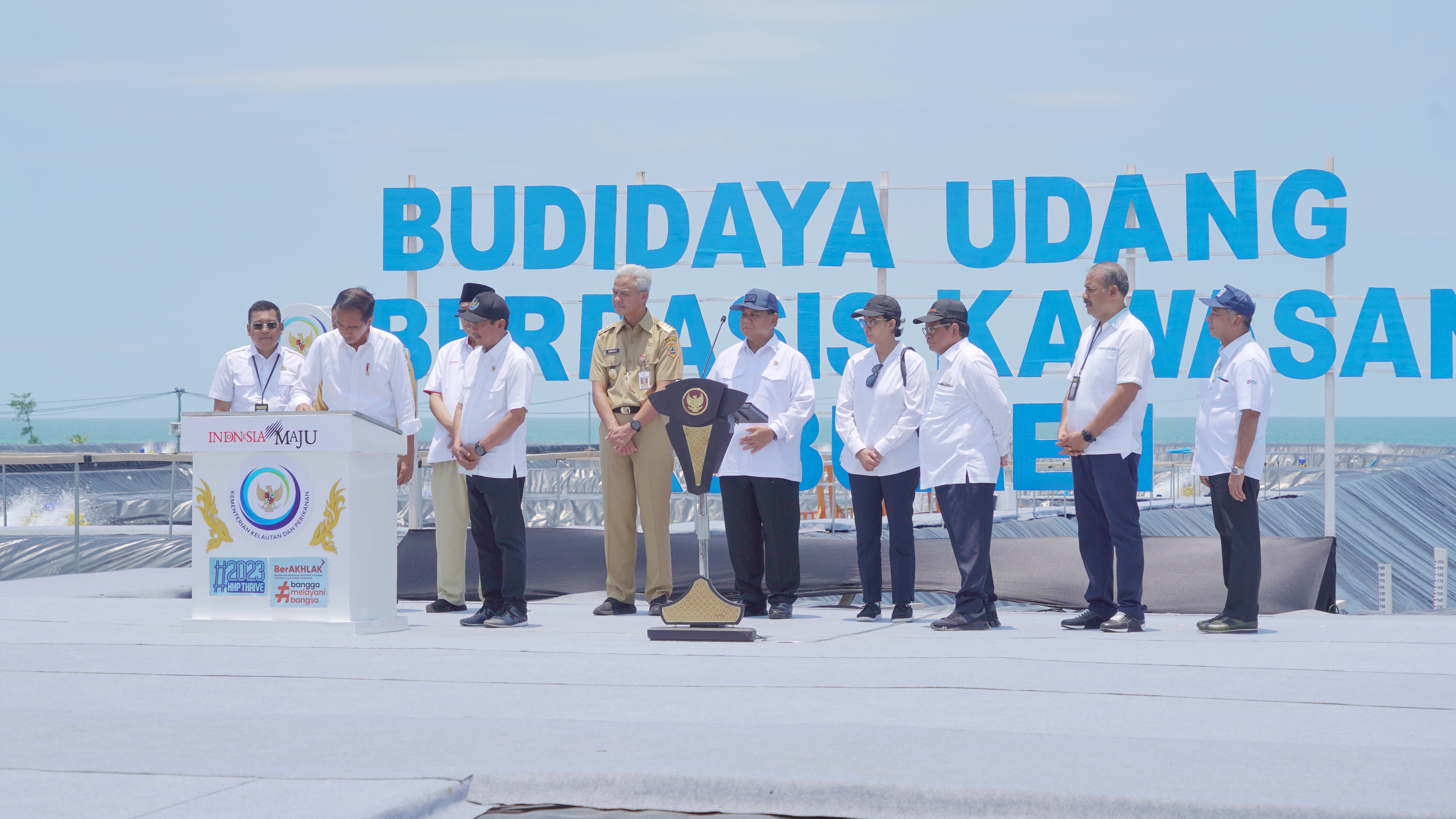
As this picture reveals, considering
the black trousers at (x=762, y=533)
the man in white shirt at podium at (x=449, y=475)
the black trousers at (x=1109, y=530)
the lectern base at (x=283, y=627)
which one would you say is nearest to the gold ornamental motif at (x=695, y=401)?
the black trousers at (x=762, y=533)

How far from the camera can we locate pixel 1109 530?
223 inches

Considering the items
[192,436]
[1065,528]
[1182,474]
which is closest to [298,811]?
[192,436]

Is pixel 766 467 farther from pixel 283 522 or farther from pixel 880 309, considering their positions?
pixel 283 522

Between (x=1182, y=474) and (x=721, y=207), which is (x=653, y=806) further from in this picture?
(x=1182, y=474)

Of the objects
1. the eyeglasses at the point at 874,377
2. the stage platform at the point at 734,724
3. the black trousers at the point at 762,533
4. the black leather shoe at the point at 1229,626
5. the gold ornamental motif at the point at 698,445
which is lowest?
the black leather shoe at the point at 1229,626

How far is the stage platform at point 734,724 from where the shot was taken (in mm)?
2660

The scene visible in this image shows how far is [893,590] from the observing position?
238 inches

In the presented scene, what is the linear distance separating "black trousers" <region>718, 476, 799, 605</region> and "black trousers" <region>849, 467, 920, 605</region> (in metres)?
0.32

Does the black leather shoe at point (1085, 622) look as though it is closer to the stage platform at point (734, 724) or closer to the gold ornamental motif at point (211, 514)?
the stage platform at point (734, 724)

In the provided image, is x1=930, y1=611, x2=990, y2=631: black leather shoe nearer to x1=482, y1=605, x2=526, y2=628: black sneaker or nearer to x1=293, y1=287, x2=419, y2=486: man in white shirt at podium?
x1=482, y1=605, x2=526, y2=628: black sneaker

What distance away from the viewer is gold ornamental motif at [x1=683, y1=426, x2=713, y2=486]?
17.5 ft

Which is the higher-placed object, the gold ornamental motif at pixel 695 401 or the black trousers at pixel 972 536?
the gold ornamental motif at pixel 695 401

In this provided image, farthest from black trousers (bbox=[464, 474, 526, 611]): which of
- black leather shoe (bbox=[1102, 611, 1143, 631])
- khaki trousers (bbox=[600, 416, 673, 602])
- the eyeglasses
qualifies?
black leather shoe (bbox=[1102, 611, 1143, 631])

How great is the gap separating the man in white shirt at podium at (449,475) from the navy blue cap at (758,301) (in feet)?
3.96
